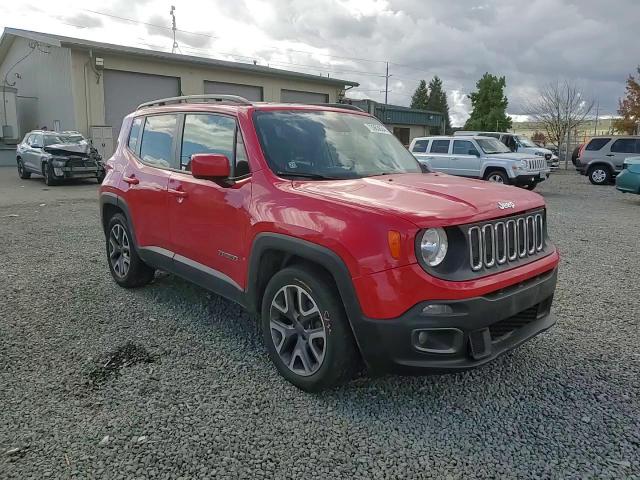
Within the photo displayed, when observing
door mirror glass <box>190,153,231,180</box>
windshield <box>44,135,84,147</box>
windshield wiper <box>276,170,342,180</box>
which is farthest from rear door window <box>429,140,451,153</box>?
door mirror glass <box>190,153,231,180</box>

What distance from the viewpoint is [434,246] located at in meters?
2.77

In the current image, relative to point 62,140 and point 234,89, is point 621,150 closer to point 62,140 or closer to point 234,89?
point 234,89

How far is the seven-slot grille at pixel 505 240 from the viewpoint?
287 centimetres

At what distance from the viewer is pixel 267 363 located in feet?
12.1

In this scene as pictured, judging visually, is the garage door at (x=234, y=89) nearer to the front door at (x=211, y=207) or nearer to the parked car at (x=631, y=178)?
the parked car at (x=631, y=178)

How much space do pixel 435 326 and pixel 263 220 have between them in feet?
4.37

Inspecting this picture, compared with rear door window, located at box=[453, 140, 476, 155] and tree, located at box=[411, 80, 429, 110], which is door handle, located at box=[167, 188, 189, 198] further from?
tree, located at box=[411, 80, 429, 110]

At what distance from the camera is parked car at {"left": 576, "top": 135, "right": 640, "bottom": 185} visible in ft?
60.5

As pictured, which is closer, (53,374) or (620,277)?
(53,374)

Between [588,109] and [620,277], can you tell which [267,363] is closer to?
[620,277]

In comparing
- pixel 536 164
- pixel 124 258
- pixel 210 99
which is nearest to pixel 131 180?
pixel 124 258

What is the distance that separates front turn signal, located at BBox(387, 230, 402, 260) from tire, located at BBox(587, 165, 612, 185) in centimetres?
1921

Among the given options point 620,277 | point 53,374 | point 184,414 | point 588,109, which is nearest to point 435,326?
point 184,414

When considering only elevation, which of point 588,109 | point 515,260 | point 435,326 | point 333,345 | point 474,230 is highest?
point 588,109
